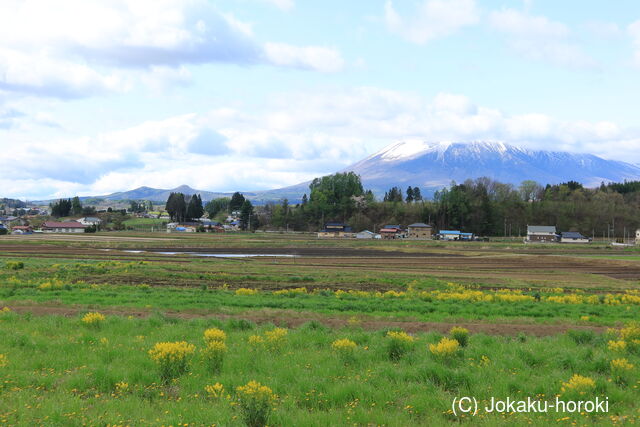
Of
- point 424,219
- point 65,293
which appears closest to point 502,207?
point 424,219

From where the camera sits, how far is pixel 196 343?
1316 centimetres

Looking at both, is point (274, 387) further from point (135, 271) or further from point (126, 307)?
point (135, 271)

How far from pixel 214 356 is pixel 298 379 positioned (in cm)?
224

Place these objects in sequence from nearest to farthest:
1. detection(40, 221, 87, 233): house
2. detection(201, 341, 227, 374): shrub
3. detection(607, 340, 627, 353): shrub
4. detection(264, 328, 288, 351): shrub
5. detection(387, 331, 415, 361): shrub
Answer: detection(201, 341, 227, 374): shrub → detection(387, 331, 415, 361): shrub → detection(607, 340, 627, 353): shrub → detection(264, 328, 288, 351): shrub → detection(40, 221, 87, 233): house

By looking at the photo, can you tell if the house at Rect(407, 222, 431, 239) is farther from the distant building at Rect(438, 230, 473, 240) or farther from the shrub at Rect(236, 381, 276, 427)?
the shrub at Rect(236, 381, 276, 427)

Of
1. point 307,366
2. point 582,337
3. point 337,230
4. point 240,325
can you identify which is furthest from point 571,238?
point 307,366

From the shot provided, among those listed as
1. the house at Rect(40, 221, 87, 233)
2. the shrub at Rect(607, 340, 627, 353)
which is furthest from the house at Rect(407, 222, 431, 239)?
the shrub at Rect(607, 340, 627, 353)

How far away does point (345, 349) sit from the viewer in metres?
12.1

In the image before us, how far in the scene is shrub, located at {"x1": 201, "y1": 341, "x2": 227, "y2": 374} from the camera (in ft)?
35.4

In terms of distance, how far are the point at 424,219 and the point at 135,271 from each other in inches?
6376

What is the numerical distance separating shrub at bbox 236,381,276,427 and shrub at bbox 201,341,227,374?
2559 millimetres

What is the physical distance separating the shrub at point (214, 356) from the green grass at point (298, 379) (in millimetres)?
171

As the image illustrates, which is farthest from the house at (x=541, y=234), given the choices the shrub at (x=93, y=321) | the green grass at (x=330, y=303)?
the shrub at (x=93, y=321)

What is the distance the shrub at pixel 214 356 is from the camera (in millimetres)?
10797
